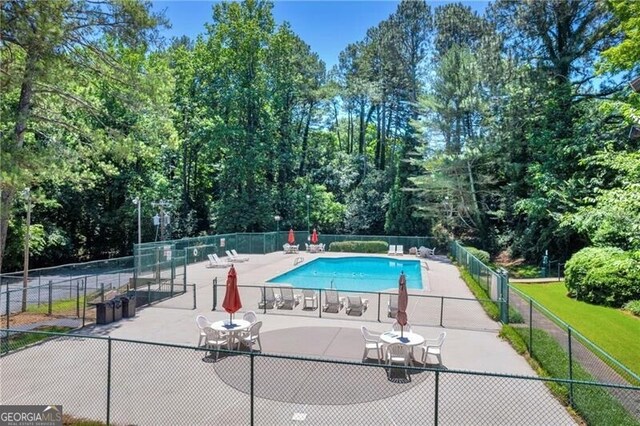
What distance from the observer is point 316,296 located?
15.4 m

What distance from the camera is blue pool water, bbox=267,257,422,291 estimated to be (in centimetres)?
2216

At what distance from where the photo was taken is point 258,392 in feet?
26.0

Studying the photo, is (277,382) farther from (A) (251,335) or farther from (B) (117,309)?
(B) (117,309)

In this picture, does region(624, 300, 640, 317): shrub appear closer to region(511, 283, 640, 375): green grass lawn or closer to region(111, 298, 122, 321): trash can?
region(511, 283, 640, 375): green grass lawn

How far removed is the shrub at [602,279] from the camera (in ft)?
50.0

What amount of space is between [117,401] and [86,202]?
100 ft

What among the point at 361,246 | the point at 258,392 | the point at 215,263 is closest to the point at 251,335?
the point at 258,392

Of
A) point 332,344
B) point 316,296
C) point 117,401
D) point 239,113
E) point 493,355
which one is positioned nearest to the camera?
point 117,401

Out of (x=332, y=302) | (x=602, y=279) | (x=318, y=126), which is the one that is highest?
(x=318, y=126)

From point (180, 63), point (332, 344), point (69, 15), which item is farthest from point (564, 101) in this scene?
point (180, 63)

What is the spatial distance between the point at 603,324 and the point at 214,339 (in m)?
11.7

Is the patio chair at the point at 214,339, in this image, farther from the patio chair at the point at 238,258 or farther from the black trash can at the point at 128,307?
the patio chair at the point at 238,258

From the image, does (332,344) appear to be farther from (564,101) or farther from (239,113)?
(239,113)

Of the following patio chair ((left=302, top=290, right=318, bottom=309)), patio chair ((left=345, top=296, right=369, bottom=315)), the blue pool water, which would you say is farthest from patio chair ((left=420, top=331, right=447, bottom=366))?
the blue pool water
